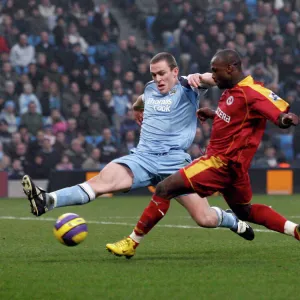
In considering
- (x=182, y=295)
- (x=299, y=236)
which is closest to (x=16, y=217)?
(x=299, y=236)

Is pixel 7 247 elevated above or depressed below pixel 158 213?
below

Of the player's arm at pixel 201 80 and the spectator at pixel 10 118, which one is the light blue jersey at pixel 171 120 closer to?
the player's arm at pixel 201 80

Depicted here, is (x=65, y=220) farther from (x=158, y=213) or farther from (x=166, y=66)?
(x=166, y=66)

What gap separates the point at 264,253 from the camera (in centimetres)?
841

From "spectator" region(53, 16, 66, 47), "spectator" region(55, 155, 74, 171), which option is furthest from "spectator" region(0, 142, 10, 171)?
"spectator" region(53, 16, 66, 47)

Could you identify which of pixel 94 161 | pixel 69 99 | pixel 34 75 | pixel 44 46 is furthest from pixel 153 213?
pixel 44 46

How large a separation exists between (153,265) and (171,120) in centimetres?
162

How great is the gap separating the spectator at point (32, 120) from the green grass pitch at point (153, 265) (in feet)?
22.2

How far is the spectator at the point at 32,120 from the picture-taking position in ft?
60.7

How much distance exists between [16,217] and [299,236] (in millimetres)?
6015

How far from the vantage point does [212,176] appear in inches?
303

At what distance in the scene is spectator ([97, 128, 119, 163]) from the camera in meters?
18.6

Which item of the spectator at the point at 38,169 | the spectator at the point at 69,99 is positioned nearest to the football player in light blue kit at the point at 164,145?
the spectator at the point at 38,169

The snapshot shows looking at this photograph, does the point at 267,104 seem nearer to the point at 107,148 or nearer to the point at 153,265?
the point at 153,265
